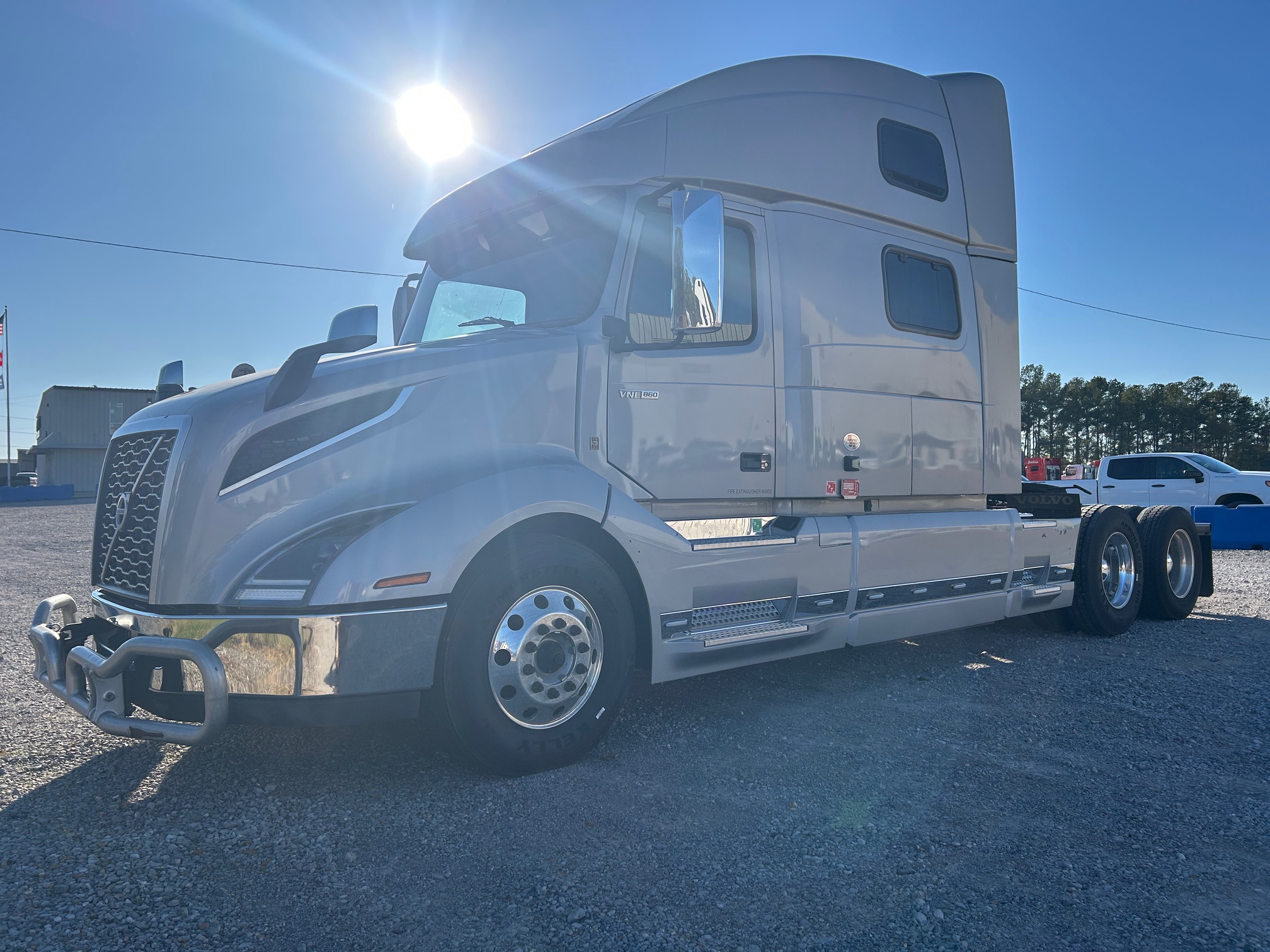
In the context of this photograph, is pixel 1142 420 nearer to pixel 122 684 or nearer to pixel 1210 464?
pixel 1210 464

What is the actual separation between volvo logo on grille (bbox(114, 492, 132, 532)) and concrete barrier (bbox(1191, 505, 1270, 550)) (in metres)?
15.6

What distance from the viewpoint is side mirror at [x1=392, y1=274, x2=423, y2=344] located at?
16.7ft

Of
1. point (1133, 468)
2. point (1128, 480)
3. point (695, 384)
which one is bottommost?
point (1128, 480)

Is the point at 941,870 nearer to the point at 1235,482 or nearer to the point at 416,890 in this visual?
the point at 416,890

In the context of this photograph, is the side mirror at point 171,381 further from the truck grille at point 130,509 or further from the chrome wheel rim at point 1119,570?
the chrome wheel rim at point 1119,570

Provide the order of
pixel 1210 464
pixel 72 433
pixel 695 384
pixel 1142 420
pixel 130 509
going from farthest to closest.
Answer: pixel 1142 420, pixel 72 433, pixel 1210 464, pixel 695 384, pixel 130 509

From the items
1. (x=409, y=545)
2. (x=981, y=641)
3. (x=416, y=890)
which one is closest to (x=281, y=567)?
(x=409, y=545)

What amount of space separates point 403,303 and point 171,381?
1422 millimetres

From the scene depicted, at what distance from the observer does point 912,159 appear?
18.1 feet

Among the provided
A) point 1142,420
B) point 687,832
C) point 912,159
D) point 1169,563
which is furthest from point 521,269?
point 1142,420

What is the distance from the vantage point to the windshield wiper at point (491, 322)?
14.5ft

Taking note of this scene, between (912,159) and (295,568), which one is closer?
(295,568)

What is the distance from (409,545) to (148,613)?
3.39 feet

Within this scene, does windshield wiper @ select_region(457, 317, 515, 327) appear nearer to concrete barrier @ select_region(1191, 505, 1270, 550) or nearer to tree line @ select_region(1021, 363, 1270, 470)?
concrete barrier @ select_region(1191, 505, 1270, 550)
